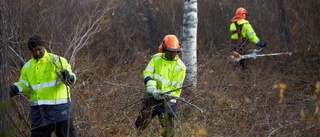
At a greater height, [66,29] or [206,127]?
Answer: [66,29]

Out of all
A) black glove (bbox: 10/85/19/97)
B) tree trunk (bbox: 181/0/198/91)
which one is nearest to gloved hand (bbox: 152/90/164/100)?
black glove (bbox: 10/85/19/97)

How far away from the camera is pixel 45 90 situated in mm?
5719

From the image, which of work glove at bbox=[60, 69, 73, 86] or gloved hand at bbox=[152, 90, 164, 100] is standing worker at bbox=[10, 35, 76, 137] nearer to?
work glove at bbox=[60, 69, 73, 86]

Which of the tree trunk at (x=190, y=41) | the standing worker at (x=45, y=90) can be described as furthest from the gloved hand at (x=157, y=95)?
the tree trunk at (x=190, y=41)

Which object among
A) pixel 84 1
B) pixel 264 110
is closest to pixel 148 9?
pixel 84 1

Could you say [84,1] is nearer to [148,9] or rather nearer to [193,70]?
[148,9]

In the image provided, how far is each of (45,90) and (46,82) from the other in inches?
3.3

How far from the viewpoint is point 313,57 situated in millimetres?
11023

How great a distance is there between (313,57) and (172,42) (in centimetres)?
553

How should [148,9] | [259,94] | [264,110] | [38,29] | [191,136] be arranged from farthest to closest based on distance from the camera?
[148,9], [38,29], [259,94], [264,110], [191,136]

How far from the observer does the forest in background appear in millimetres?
6430

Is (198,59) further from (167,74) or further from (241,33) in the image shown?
(167,74)

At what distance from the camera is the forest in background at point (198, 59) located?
6.43 metres

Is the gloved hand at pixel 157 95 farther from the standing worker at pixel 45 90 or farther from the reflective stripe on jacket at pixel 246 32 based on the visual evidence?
the reflective stripe on jacket at pixel 246 32
